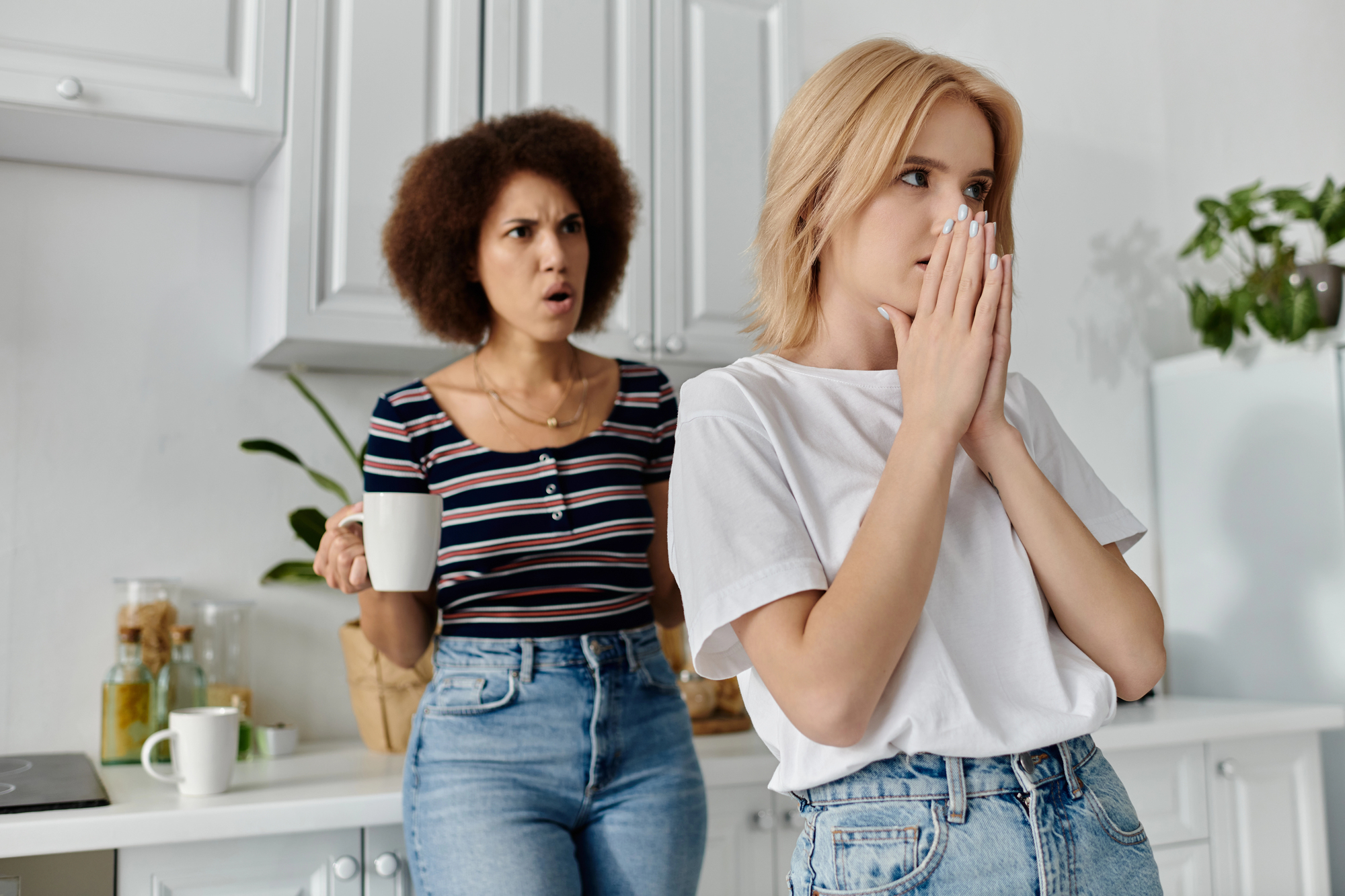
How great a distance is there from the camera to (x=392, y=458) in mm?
1126

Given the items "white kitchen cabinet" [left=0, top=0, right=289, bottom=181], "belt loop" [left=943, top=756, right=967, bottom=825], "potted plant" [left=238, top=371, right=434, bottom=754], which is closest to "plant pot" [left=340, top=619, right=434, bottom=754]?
"potted plant" [left=238, top=371, right=434, bottom=754]

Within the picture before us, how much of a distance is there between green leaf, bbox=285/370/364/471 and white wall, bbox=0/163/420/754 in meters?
0.03

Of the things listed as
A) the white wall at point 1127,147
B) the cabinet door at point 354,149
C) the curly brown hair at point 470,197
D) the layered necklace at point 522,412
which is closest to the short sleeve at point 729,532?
the layered necklace at point 522,412

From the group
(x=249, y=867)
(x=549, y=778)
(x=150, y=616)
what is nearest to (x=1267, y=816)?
(x=549, y=778)

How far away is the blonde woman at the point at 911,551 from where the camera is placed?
1.98ft

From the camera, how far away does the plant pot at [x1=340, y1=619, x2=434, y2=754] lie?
156 centimetres

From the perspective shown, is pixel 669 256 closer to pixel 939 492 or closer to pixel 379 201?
pixel 379 201

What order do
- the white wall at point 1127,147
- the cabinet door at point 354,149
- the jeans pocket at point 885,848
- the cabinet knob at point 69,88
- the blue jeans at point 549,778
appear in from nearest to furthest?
the jeans pocket at point 885,848 → the blue jeans at point 549,778 → the cabinet knob at point 69,88 → the cabinet door at point 354,149 → the white wall at point 1127,147

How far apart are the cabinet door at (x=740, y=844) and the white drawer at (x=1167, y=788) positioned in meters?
0.62

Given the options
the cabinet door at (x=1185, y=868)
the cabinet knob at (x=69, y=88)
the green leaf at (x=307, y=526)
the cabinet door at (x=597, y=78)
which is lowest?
the cabinet door at (x=1185, y=868)

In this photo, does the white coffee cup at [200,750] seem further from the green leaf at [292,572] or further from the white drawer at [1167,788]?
the white drawer at [1167,788]

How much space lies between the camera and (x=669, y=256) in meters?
1.74

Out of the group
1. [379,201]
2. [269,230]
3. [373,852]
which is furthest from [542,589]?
[269,230]

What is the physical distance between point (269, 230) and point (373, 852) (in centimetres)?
94
